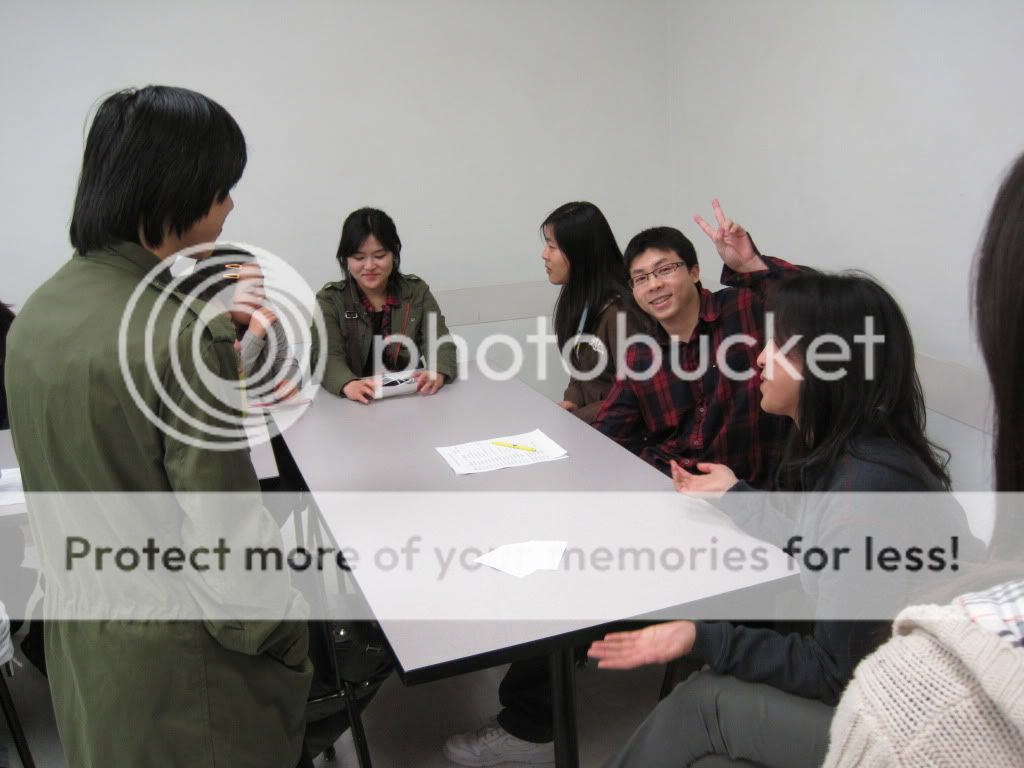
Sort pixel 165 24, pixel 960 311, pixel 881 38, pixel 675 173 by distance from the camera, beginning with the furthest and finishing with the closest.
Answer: pixel 675 173 < pixel 165 24 < pixel 881 38 < pixel 960 311

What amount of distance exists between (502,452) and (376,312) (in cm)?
119

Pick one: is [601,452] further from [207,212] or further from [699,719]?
[207,212]

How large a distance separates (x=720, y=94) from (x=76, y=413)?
330 cm

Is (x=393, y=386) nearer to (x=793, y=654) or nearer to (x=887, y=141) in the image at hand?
(x=793, y=654)

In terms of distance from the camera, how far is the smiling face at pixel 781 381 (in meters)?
1.48

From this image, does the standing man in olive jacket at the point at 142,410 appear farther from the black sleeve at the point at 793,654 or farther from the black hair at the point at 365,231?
the black hair at the point at 365,231

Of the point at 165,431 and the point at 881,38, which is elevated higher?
the point at 881,38

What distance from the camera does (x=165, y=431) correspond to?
106cm

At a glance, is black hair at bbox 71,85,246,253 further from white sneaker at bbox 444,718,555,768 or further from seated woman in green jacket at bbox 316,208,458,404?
seated woman in green jacket at bbox 316,208,458,404

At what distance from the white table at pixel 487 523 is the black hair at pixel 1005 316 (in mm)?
774

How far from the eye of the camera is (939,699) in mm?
567

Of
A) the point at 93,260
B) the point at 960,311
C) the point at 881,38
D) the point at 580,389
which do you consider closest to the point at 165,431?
the point at 93,260

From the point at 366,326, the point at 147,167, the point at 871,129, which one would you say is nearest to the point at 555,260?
the point at 366,326

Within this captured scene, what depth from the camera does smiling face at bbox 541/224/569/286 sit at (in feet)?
9.37
